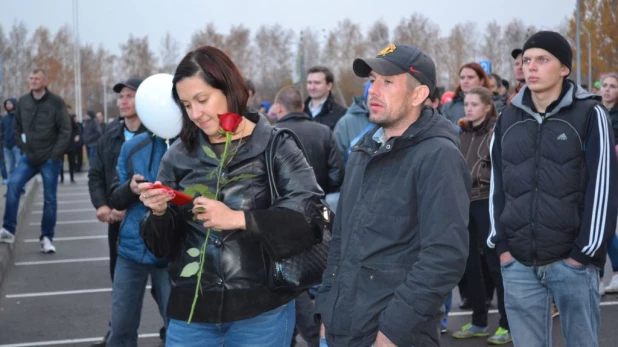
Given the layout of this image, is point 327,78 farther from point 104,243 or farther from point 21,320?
point 104,243

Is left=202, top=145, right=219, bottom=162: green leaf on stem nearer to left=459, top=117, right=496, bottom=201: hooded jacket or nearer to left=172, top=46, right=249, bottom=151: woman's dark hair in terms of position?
left=172, top=46, right=249, bottom=151: woman's dark hair

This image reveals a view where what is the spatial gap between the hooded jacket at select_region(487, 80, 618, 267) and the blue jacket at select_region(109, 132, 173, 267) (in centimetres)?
212

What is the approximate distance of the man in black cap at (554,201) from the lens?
13.2 feet

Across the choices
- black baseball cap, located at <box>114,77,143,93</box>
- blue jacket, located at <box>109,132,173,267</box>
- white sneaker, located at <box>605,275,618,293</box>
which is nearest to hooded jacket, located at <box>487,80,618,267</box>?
blue jacket, located at <box>109,132,173,267</box>

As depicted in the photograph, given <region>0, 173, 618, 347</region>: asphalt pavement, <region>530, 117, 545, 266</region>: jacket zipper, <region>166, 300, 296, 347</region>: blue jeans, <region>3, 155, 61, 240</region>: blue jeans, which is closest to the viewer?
<region>166, 300, 296, 347</region>: blue jeans

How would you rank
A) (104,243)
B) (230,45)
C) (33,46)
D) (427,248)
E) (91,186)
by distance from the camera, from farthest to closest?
(230,45) → (33,46) → (104,243) → (91,186) → (427,248)

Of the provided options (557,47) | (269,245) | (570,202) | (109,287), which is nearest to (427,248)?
(269,245)

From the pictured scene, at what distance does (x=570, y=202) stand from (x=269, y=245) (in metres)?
1.63

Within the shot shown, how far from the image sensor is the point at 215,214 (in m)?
3.05

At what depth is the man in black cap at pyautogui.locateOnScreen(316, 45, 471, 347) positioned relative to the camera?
2.88 m

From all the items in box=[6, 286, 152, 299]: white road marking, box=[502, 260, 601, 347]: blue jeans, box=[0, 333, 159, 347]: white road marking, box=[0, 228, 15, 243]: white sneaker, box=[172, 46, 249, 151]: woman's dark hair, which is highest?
box=[172, 46, 249, 151]: woman's dark hair

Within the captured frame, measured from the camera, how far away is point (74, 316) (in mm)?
7719

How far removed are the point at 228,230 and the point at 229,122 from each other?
412 millimetres

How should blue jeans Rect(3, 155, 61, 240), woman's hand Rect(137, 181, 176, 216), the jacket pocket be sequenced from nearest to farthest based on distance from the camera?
the jacket pocket
woman's hand Rect(137, 181, 176, 216)
blue jeans Rect(3, 155, 61, 240)
